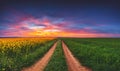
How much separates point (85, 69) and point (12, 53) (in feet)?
37.0

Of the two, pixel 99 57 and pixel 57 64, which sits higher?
pixel 99 57

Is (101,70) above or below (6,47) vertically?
below

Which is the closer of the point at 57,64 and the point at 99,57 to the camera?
the point at 57,64

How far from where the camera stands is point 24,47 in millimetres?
33562

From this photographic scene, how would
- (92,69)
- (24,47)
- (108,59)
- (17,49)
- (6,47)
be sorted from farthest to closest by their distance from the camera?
(24,47), (17,49), (6,47), (108,59), (92,69)

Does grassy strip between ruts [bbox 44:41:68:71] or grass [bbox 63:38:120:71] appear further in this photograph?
grass [bbox 63:38:120:71]

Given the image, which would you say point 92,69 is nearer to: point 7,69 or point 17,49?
point 7,69

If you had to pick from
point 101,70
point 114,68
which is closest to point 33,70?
point 101,70

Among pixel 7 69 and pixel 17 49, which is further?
pixel 17 49

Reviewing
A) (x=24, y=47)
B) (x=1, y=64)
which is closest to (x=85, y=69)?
(x=1, y=64)

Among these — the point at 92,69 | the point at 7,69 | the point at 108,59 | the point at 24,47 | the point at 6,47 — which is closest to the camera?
the point at 7,69

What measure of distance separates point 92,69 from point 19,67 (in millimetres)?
6188

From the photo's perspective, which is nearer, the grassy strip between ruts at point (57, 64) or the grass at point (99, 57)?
the grassy strip between ruts at point (57, 64)

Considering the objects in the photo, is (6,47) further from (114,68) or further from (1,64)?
(114,68)
